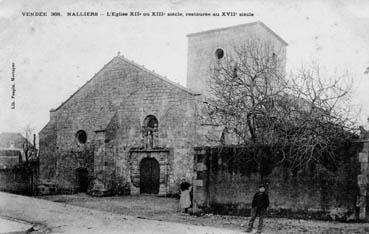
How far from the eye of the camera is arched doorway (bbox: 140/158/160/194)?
20234 mm

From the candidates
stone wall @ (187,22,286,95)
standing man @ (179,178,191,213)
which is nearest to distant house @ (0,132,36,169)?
stone wall @ (187,22,286,95)

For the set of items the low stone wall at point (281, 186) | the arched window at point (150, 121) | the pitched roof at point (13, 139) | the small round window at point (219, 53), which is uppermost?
the small round window at point (219, 53)

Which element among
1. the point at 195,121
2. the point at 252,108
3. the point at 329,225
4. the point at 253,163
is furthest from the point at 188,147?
the point at 329,225

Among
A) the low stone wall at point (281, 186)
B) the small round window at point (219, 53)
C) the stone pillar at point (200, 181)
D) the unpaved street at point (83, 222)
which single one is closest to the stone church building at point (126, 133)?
the stone pillar at point (200, 181)

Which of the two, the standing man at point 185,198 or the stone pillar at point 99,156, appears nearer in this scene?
the standing man at point 185,198

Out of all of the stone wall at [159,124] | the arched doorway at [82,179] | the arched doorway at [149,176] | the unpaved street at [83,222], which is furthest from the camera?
the arched doorway at [82,179]

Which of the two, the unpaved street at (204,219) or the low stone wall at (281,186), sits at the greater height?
the low stone wall at (281,186)

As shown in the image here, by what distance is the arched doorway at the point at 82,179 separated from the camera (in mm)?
23125

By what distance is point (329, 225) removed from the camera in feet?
34.9

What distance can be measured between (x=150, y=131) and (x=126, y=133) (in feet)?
4.94

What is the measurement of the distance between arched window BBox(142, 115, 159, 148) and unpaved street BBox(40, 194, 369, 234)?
3.37 m

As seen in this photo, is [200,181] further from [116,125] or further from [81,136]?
[81,136]

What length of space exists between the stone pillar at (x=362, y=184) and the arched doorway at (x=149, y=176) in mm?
11037

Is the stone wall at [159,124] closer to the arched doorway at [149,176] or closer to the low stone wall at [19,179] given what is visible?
the arched doorway at [149,176]
